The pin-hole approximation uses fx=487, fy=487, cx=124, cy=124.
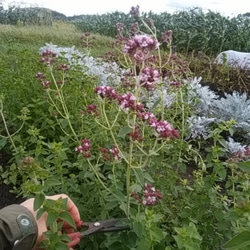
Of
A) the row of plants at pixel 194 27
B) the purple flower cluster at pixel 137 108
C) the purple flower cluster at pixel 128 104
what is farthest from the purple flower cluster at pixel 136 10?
the row of plants at pixel 194 27

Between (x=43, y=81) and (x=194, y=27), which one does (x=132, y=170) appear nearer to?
(x=43, y=81)

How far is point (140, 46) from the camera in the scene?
1362 mm

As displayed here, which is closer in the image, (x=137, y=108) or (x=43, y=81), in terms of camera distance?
(x=137, y=108)

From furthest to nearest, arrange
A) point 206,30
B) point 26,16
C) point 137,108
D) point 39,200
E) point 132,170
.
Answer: point 26,16 → point 206,30 → point 132,170 → point 137,108 → point 39,200

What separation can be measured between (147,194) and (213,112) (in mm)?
2589

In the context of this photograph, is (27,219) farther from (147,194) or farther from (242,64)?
(242,64)

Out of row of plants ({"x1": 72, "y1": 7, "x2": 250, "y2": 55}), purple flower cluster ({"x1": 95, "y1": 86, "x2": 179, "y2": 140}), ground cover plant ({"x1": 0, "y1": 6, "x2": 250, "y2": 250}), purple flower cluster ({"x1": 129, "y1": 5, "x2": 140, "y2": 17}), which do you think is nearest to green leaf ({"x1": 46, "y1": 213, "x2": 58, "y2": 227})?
ground cover plant ({"x1": 0, "y1": 6, "x2": 250, "y2": 250})

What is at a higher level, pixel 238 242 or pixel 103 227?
pixel 238 242

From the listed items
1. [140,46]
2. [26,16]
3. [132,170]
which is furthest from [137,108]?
[26,16]

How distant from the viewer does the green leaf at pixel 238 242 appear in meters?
0.85

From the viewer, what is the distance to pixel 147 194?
144cm

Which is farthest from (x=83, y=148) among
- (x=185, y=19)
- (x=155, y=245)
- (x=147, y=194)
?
(x=185, y=19)

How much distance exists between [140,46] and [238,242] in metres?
0.67

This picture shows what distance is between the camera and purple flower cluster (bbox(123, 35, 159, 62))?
4.44ft
